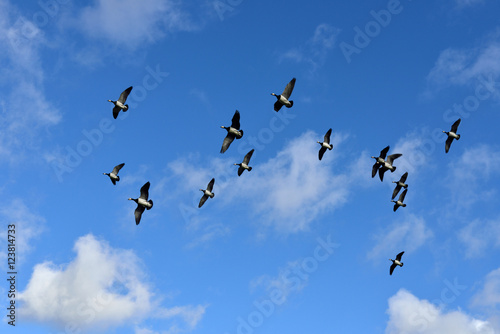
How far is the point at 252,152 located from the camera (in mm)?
63562

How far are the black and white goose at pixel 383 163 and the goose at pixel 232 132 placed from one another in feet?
55.8

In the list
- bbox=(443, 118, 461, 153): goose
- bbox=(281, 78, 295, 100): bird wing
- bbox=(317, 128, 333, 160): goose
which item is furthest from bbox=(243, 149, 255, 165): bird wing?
bbox=(443, 118, 461, 153): goose

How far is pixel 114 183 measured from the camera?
195 feet

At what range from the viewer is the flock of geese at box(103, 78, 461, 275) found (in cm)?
5716

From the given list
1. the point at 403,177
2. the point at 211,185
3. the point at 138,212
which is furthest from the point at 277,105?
the point at 138,212

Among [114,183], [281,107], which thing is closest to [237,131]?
[281,107]

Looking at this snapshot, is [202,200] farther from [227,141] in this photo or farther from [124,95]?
[124,95]

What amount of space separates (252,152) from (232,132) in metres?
5.87

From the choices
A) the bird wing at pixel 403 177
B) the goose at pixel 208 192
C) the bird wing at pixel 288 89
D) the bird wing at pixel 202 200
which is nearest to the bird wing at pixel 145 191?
the bird wing at pixel 202 200

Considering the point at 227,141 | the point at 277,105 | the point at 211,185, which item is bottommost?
the point at 277,105

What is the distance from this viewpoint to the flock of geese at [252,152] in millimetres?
57156

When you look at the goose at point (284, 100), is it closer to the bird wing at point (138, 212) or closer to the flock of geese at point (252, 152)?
the flock of geese at point (252, 152)

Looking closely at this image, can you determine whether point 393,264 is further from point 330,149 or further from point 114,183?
point 114,183

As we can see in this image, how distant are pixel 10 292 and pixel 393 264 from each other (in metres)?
45.2
